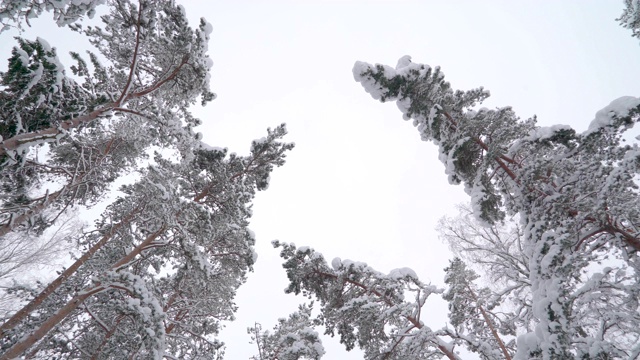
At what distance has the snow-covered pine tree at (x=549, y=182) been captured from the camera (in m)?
4.38

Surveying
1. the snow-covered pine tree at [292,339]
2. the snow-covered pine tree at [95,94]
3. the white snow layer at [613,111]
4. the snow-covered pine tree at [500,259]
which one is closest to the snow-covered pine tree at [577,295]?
the snow-covered pine tree at [500,259]

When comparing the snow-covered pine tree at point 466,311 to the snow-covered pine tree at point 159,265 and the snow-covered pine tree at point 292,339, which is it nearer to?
the snow-covered pine tree at point 292,339

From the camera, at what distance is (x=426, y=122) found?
6.87 m

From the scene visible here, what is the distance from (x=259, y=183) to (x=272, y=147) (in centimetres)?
117

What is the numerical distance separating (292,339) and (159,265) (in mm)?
4286

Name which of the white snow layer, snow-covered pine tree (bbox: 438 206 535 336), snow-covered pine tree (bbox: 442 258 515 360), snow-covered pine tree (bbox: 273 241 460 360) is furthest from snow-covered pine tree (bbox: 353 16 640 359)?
snow-covered pine tree (bbox: 442 258 515 360)

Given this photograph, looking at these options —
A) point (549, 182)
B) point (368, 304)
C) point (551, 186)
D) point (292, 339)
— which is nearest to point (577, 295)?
point (551, 186)

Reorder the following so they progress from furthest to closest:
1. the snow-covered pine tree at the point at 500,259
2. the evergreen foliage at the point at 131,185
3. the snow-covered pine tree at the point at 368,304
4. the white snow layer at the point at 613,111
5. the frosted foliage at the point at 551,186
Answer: the snow-covered pine tree at the point at 500,259, the snow-covered pine tree at the point at 368,304, the evergreen foliage at the point at 131,185, the white snow layer at the point at 613,111, the frosted foliage at the point at 551,186

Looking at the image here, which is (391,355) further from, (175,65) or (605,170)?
(175,65)

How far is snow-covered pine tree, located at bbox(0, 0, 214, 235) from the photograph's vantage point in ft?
16.8

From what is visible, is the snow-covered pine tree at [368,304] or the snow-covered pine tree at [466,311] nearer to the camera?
the snow-covered pine tree at [368,304]

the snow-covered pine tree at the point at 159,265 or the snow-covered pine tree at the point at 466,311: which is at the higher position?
the snow-covered pine tree at the point at 159,265

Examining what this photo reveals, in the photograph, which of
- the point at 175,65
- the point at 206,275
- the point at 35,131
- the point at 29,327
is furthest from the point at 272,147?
the point at 29,327

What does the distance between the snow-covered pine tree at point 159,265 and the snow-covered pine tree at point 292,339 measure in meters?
1.55
